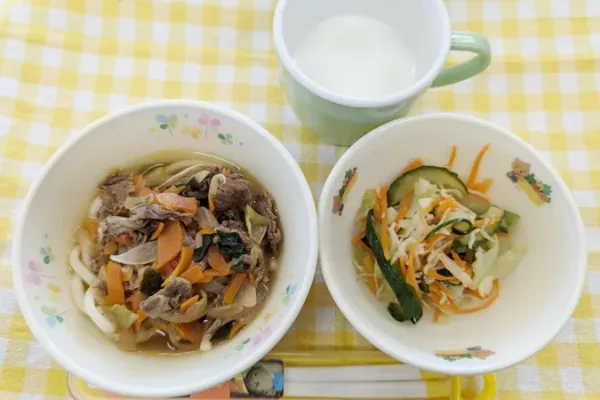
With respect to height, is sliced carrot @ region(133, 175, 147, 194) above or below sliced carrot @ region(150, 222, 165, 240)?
above

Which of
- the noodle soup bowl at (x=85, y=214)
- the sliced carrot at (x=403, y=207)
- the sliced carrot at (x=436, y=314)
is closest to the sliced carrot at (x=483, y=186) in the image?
the sliced carrot at (x=403, y=207)

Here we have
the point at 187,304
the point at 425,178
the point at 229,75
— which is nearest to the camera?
the point at 187,304

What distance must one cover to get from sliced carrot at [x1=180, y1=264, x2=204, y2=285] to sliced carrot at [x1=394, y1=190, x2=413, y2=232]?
32cm

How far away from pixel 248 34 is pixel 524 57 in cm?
55

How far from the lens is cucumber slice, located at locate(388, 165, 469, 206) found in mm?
909

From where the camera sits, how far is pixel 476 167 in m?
0.93

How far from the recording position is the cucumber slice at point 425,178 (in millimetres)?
909

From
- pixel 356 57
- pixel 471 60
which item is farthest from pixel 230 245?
pixel 471 60

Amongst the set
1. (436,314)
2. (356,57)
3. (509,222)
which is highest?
(356,57)

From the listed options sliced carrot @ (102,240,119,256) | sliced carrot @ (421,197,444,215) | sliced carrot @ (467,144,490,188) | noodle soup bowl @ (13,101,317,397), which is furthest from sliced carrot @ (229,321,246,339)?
sliced carrot @ (467,144,490,188)

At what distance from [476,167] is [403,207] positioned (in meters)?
0.14

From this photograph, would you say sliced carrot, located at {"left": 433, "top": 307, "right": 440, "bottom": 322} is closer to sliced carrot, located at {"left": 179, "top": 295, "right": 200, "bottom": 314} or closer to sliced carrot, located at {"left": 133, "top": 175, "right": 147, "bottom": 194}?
sliced carrot, located at {"left": 179, "top": 295, "right": 200, "bottom": 314}

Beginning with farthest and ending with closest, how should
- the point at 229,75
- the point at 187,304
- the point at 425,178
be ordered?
the point at 229,75 < the point at 425,178 < the point at 187,304

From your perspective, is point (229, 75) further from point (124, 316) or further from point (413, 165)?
point (124, 316)
